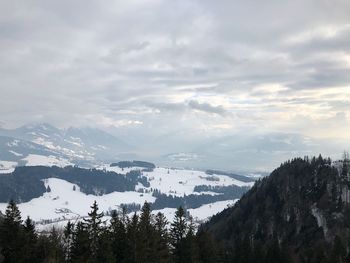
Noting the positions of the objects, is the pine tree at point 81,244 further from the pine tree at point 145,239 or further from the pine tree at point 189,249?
the pine tree at point 189,249

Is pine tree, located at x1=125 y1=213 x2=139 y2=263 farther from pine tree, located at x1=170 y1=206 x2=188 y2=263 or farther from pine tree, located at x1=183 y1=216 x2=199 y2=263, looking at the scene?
pine tree, located at x1=183 y1=216 x2=199 y2=263

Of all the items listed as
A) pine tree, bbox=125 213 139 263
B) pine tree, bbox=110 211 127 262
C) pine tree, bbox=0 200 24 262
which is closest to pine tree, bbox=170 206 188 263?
pine tree, bbox=110 211 127 262

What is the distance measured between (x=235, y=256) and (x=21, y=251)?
76443 millimetres

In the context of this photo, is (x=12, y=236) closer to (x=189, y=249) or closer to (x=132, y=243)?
(x=132, y=243)

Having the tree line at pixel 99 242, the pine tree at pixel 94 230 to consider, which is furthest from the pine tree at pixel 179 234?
the pine tree at pixel 94 230

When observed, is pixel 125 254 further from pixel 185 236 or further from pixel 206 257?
pixel 206 257

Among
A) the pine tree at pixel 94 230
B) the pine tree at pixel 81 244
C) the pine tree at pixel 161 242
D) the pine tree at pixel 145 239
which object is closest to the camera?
the pine tree at pixel 81 244

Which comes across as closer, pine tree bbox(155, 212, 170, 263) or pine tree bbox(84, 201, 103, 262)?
pine tree bbox(84, 201, 103, 262)

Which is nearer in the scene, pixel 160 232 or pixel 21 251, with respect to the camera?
A: pixel 21 251

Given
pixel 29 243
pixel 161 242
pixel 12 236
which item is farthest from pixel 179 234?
pixel 12 236

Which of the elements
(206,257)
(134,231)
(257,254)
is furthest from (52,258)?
(257,254)

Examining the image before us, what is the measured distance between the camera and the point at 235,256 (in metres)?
142

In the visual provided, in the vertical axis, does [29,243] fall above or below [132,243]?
below

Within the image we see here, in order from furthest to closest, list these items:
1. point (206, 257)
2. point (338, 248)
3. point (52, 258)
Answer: point (338, 248) < point (206, 257) < point (52, 258)
